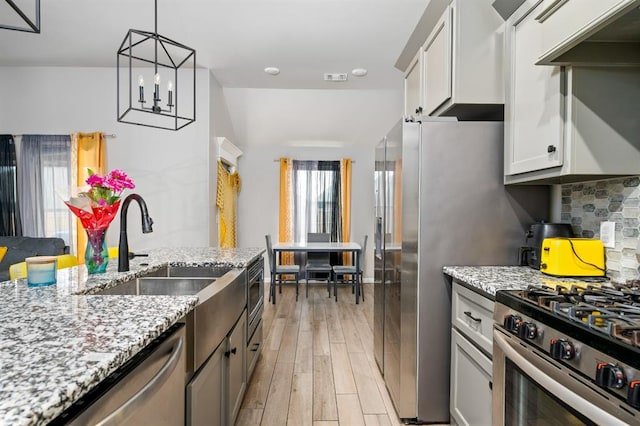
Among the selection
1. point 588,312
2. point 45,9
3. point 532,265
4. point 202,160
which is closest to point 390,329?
point 532,265

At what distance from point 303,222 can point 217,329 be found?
15.5 ft

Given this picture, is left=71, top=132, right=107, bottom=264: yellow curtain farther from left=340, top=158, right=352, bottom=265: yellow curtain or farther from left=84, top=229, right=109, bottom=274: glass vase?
left=340, top=158, right=352, bottom=265: yellow curtain

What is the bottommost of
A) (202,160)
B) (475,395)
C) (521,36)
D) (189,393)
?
(475,395)

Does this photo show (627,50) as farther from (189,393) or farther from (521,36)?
(189,393)

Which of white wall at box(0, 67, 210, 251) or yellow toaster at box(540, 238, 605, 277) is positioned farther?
white wall at box(0, 67, 210, 251)

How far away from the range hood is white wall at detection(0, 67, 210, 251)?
343 centimetres

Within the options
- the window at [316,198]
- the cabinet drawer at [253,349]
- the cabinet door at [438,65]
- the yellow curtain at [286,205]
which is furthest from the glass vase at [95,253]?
the window at [316,198]

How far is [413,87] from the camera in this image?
2.70m

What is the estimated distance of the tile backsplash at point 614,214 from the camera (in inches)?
59.6

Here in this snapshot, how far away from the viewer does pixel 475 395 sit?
160 centimetres

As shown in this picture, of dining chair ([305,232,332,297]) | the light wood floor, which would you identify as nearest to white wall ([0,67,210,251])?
the light wood floor

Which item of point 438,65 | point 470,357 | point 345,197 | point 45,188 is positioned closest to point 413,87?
point 438,65

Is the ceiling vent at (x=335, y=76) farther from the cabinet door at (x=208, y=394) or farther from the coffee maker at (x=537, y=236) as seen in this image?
the cabinet door at (x=208, y=394)

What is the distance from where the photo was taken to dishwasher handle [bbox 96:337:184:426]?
671mm
